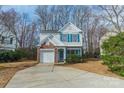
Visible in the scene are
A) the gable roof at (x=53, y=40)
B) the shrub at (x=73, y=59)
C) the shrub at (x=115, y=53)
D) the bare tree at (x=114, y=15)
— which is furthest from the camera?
the gable roof at (x=53, y=40)

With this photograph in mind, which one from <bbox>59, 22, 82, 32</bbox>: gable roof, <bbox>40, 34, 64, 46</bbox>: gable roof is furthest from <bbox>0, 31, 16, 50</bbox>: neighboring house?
<bbox>59, 22, 82, 32</bbox>: gable roof

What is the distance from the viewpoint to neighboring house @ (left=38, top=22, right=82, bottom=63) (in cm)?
3325

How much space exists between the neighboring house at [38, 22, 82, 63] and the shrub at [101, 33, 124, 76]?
12.3 metres

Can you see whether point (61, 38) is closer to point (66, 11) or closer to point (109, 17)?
point (66, 11)

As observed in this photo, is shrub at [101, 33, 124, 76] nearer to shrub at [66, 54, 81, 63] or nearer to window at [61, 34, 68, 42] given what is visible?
shrub at [66, 54, 81, 63]

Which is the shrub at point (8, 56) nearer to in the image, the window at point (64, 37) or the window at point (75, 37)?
the window at point (64, 37)

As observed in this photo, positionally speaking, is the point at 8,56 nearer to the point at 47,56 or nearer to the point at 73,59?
the point at 47,56

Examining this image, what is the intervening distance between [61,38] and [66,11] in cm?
330

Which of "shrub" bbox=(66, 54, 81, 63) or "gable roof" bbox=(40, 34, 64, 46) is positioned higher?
"gable roof" bbox=(40, 34, 64, 46)

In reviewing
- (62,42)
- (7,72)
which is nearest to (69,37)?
(62,42)

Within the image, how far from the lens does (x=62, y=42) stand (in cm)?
3428

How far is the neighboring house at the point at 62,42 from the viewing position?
33250 millimetres

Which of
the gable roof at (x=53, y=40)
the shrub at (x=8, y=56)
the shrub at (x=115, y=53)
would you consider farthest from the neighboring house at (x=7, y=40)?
the shrub at (x=115, y=53)
